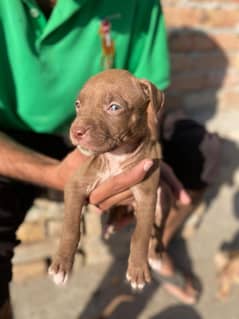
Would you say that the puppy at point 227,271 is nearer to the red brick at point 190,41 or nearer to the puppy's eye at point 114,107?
the red brick at point 190,41

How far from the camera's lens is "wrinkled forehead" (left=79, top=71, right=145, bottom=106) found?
42.8 inches

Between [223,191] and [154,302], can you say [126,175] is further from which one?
[223,191]

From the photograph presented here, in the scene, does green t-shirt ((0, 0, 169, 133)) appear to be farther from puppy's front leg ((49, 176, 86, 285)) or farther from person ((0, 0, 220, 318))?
puppy's front leg ((49, 176, 86, 285))

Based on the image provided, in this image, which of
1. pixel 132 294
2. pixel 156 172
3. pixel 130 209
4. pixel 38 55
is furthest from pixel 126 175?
pixel 132 294

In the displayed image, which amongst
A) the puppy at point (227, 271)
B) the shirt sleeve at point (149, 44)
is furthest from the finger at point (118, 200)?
the puppy at point (227, 271)

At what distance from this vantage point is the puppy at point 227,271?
2.10 meters

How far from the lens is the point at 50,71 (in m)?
1.57

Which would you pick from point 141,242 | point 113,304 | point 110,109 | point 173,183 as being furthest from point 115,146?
point 113,304

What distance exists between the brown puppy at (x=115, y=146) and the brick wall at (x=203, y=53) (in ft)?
3.43

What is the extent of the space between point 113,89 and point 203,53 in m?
1.32

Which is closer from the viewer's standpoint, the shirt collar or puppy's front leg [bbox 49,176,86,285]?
puppy's front leg [bbox 49,176,86,285]

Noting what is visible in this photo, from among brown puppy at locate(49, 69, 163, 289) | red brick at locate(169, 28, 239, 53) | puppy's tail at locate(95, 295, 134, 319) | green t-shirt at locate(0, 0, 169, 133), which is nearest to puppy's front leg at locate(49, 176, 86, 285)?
brown puppy at locate(49, 69, 163, 289)

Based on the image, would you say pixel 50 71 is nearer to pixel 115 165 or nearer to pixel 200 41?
pixel 115 165

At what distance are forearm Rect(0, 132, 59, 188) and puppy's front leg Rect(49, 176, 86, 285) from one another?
0.27m
